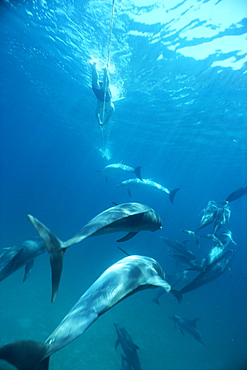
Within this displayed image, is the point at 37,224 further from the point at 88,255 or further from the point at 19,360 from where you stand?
the point at 88,255

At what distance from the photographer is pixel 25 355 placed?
1.93m

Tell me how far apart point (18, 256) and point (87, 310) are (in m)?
3.97

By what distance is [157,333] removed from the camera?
13.7 meters

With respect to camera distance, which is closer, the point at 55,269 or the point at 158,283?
the point at 55,269

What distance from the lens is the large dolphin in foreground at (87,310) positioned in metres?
1.93

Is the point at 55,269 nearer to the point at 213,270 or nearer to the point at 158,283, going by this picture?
the point at 158,283

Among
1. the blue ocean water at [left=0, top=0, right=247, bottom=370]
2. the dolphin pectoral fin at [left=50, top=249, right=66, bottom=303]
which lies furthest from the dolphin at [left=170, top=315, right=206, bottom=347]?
the dolphin pectoral fin at [left=50, top=249, right=66, bottom=303]

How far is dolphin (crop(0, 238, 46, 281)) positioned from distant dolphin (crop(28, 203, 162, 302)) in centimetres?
344

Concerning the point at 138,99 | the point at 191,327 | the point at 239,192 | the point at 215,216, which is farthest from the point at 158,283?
the point at 138,99

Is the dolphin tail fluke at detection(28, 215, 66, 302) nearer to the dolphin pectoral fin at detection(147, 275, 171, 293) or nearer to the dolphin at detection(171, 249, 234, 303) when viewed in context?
the dolphin pectoral fin at detection(147, 275, 171, 293)

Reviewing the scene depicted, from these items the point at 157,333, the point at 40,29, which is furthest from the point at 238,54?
the point at 157,333

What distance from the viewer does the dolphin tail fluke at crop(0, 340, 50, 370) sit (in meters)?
1.87

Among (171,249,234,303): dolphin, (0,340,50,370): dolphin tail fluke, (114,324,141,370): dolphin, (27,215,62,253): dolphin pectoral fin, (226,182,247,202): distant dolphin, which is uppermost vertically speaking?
(226,182,247,202): distant dolphin

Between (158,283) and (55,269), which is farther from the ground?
(55,269)
